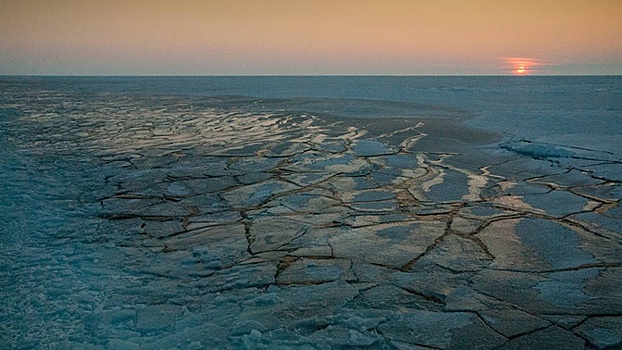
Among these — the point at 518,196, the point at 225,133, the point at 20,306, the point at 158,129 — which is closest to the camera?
the point at 20,306

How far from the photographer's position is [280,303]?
6.79ft

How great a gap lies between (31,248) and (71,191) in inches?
57.8

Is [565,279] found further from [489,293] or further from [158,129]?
[158,129]

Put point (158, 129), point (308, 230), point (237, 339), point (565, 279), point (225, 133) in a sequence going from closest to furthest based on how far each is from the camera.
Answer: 1. point (237, 339)
2. point (565, 279)
3. point (308, 230)
4. point (225, 133)
5. point (158, 129)

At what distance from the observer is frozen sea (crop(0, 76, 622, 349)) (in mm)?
1856

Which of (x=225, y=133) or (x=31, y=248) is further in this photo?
(x=225, y=133)

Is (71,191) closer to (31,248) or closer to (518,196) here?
(31,248)

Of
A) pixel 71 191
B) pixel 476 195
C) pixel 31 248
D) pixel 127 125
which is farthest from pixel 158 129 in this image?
pixel 476 195

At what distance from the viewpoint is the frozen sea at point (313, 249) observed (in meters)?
1.86

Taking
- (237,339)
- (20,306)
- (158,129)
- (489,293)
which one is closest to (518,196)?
(489,293)

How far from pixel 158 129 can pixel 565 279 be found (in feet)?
26.1

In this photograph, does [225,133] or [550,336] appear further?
[225,133]

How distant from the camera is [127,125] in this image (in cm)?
930

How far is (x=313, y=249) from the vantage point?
2.71 m
